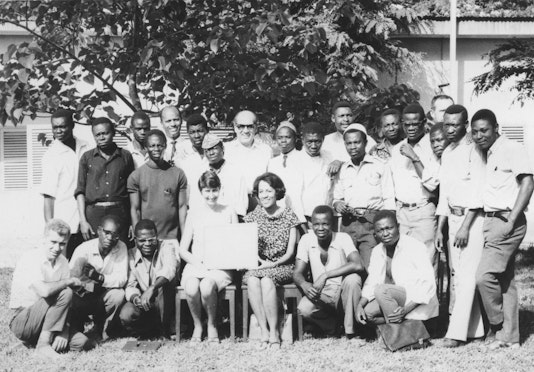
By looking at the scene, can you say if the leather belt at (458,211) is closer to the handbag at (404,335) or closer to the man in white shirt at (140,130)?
the handbag at (404,335)

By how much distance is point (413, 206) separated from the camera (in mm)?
6883

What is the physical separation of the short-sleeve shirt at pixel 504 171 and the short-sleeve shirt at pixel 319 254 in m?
1.29

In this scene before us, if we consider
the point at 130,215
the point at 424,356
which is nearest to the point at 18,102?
the point at 130,215

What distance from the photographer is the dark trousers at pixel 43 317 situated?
614 centimetres

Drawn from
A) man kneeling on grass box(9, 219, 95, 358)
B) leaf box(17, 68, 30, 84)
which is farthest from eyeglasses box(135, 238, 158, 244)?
leaf box(17, 68, 30, 84)

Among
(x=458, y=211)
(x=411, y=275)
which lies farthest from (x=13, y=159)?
(x=458, y=211)

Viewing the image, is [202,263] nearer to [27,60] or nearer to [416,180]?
[416,180]

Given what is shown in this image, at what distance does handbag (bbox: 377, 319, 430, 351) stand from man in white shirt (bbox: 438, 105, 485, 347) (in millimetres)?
250

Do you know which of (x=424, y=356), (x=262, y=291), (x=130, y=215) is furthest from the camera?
(x=130, y=215)

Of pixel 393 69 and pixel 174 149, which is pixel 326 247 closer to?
pixel 174 149

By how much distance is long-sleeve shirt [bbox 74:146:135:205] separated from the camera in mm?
6898

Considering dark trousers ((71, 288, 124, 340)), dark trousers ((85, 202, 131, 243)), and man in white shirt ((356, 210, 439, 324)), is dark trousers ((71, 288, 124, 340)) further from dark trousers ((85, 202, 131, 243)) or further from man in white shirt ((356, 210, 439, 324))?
man in white shirt ((356, 210, 439, 324))

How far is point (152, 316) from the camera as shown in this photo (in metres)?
6.66

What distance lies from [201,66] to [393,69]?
6017 mm
